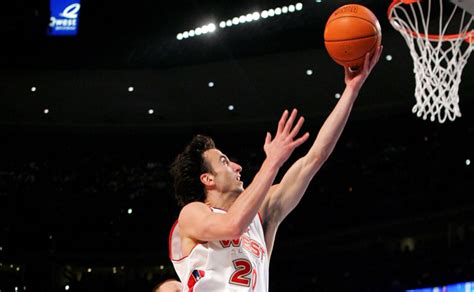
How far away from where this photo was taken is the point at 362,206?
571 inches

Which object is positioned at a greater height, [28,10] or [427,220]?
[28,10]

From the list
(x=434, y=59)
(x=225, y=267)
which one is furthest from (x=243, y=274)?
(x=434, y=59)

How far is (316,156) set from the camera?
12.5 feet

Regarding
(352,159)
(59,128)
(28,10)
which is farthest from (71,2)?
(352,159)

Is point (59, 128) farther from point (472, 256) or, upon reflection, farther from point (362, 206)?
point (472, 256)

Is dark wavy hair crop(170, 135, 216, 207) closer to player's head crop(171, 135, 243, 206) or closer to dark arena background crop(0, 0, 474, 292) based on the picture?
player's head crop(171, 135, 243, 206)

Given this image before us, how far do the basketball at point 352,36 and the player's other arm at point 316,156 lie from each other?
0.16 ft

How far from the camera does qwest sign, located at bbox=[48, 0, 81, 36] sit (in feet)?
45.5

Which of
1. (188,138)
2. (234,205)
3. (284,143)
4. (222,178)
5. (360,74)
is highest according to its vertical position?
(188,138)

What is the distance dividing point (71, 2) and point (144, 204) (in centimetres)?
425

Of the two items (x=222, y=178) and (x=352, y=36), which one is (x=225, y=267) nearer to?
(x=222, y=178)

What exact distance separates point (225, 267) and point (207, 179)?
50 centimetres

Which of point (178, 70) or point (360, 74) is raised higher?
point (178, 70)

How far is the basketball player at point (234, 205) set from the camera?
3.29m
